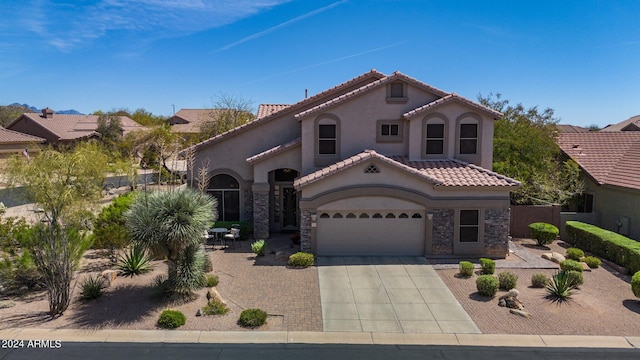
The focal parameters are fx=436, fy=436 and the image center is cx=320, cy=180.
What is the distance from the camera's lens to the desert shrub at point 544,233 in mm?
20672

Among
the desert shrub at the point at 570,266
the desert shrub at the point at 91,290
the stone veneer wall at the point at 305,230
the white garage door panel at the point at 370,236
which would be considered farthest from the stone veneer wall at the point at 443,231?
the desert shrub at the point at 91,290

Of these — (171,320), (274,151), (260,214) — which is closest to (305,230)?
(260,214)

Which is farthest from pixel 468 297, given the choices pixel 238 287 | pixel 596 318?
pixel 238 287

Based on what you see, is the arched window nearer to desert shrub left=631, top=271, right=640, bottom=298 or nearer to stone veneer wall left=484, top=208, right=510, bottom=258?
stone veneer wall left=484, top=208, right=510, bottom=258

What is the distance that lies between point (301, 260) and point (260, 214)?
4.99 metres

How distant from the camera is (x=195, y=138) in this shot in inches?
1781

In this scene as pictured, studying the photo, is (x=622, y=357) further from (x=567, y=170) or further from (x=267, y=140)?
(x=267, y=140)

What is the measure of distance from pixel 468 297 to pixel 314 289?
5.20 metres

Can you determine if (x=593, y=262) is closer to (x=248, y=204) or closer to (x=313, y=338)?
(x=313, y=338)

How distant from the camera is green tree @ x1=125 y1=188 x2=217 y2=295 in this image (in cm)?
1334

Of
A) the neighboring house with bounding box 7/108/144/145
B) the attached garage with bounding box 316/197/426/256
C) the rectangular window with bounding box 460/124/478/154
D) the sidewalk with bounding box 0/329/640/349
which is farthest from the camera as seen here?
the neighboring house with bounding box 7/108/144/145

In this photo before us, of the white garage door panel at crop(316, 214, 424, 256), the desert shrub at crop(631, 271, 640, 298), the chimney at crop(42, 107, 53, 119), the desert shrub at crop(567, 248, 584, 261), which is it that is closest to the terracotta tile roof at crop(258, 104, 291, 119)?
the white garage door panel at crop(316, 214, 424, 256)

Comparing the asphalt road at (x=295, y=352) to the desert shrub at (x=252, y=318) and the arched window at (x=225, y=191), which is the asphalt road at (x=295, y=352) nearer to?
the desert shrub at (x=252, y=318)

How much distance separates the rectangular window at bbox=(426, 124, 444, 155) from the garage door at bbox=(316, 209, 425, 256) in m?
3.84
